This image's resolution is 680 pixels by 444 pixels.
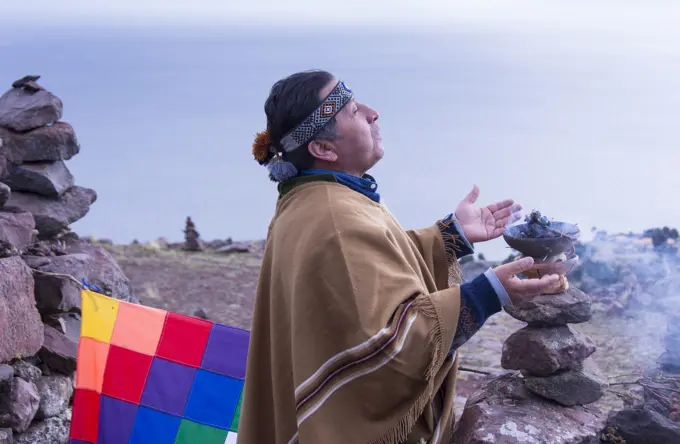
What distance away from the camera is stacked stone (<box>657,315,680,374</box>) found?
4.93 m

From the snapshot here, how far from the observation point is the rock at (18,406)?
15.7 ft

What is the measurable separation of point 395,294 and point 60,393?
3.49m

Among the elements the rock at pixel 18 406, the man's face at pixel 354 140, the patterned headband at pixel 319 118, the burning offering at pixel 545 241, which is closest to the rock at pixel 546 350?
the burning offering at pixel 545 241

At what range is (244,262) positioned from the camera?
12055mm

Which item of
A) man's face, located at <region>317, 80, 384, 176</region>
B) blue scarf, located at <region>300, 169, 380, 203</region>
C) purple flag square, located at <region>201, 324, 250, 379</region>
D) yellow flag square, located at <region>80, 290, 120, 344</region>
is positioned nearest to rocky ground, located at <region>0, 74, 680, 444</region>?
yellow flag square, located at <region>80, 290, 120, 344</region>

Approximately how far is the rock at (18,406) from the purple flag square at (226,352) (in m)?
1.21

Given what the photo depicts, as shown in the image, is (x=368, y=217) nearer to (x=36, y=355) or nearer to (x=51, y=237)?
(x=36, y=355)

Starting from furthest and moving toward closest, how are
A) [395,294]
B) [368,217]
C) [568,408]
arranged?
[568,408] < [368,217] < [395,294]

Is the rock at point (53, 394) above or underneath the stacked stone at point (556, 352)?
underneath

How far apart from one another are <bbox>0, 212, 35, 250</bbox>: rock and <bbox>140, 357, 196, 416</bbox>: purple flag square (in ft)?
4.71

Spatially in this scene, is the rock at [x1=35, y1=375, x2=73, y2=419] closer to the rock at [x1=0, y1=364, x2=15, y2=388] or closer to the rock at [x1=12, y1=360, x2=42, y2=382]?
the rock at [x1=12, y1=360, x2=42, y2=382]

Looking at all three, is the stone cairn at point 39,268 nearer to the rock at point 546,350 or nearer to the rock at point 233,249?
the rock at point 546,350

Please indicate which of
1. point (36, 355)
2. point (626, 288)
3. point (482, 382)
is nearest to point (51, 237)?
point (36, 355)

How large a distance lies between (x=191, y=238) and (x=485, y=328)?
6.47 metres
